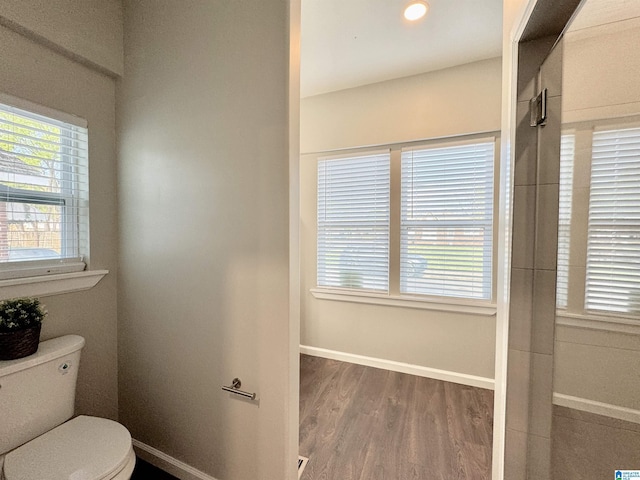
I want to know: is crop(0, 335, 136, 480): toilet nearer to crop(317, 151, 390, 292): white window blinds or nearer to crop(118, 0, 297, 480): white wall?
crop(118, 0, 297, 480): white wall

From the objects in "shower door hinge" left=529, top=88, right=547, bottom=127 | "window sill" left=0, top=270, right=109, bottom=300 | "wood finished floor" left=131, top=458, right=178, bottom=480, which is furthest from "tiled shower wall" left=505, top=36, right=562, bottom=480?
"window sill" left=0, top=270, right=109, bottom=300

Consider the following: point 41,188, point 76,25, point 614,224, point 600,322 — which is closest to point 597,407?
point 600,322

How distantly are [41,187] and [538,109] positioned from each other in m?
2.33

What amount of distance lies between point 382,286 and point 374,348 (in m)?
0.65

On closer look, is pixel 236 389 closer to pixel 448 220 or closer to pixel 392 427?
pixel 392 427

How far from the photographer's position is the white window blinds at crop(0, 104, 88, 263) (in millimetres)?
1256

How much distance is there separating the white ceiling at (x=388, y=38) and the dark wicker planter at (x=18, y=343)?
2.31 m

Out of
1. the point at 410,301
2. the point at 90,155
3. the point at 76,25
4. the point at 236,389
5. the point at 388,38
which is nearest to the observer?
the point at 236,389

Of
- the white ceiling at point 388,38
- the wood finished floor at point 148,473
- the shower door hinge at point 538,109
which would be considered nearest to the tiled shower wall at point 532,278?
the shower door hinge at point 538,109

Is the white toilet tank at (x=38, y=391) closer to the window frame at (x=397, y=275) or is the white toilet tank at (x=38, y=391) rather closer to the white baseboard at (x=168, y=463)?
the white baseboard at (x=168, y=463)

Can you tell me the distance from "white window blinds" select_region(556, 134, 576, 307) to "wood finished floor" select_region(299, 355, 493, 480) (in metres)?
1.21

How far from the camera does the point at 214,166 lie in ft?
4.43

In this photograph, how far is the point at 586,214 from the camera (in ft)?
3.23

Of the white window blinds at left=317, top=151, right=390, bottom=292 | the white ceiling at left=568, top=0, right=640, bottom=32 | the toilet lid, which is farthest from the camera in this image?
the white window blinds at left=317, top=151, right=390, bottom=292
